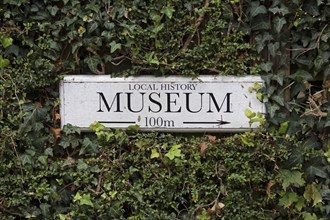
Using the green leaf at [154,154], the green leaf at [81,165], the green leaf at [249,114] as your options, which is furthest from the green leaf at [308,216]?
the green leaf at [81,165]

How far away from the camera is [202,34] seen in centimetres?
331

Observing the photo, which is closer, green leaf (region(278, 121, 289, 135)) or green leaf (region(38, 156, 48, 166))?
green leaf (region(278, 121, 289, 135))

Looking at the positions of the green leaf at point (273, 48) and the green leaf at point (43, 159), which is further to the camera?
the green leaf at point (43, 159)

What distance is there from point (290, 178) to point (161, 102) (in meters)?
0.84

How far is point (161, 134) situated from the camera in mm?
3387

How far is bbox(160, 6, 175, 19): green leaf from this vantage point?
3263 millimetres

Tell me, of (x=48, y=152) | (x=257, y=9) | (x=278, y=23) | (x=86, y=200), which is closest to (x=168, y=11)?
(x=257, y=9)

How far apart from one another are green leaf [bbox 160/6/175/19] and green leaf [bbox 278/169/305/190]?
108cm

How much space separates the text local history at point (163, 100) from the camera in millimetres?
3336

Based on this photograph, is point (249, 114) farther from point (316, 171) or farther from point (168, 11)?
point (168, 11)

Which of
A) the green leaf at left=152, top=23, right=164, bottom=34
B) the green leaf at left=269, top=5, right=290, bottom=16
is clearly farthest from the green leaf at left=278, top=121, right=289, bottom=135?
the green leaf at left=152, top=23, right=164, bottom=34

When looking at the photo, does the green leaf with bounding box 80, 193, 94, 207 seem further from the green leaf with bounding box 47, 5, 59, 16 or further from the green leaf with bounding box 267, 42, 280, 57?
the green leaf with bounding box 267, 42, 280, 57

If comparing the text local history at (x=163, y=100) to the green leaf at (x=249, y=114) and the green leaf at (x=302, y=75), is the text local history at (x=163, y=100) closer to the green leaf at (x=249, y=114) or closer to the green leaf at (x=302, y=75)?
the green leaf at (x=249, y=114)

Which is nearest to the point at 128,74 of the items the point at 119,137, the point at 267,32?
the point at 119,137
